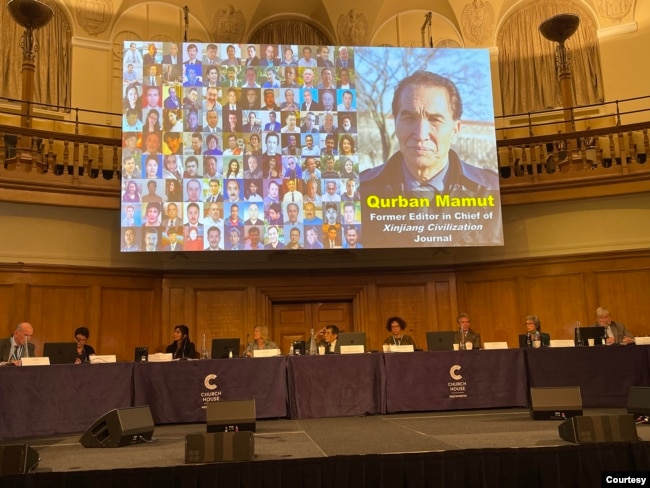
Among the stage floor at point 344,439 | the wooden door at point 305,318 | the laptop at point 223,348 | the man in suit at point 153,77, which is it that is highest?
the man in suit at point 153,77

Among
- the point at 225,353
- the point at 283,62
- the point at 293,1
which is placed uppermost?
the point at 293,1

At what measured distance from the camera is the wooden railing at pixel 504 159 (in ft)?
30.1

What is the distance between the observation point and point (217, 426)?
5.44 m

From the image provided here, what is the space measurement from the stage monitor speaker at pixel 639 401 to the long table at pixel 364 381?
1.53 metres

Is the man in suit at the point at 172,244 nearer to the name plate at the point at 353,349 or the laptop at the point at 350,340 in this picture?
the laptop at the point at 350,340

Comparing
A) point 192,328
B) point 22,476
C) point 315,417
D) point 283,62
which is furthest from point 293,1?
point 22,476

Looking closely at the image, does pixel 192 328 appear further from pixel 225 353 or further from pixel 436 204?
pixel 436 204

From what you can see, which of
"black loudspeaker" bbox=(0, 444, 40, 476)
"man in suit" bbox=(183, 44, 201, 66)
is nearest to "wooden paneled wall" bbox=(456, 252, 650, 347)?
"man in suit" bbox=(183, 44, 201, 66)

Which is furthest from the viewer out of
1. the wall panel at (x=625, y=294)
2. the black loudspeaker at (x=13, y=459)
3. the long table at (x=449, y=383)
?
the wall panel at (x=625, y=294)

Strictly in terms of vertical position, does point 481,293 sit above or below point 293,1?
below

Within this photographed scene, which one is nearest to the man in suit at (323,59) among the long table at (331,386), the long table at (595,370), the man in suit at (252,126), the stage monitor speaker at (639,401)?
the man in suit at (252,126)

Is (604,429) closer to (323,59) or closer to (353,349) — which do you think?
(353,349)

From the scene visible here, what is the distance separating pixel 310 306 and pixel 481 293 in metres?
2.96

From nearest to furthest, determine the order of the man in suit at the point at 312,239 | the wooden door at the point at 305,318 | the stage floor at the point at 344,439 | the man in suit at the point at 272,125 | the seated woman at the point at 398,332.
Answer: the stage floor at the point at 344,439 → the seated woman at the point at 398,332 → the man in suit at the point at 312,239 → the man in suit at the point at 272,125 → the wooden door at the point at 305,318
